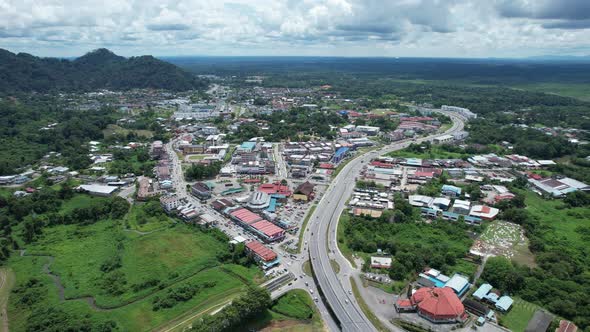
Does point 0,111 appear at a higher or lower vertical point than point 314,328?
higher

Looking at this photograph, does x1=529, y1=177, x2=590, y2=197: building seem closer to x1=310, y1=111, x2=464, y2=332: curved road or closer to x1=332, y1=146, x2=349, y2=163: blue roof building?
x1=310, y1=111, x2=464, y2=332: curved road

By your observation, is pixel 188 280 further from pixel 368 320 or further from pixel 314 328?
pixel 368 320

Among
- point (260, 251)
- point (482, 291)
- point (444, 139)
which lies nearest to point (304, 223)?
point (260, 251)

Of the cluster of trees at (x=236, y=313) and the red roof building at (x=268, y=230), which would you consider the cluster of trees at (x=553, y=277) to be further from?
the cluster of trees at (x=236, y=313)

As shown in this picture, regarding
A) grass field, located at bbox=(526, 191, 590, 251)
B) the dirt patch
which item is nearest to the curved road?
the dirt patch

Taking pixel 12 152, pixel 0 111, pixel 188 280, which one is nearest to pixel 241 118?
pixel 12 152

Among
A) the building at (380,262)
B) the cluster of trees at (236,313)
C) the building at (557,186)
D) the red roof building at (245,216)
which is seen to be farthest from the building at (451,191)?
the cluster of trees at (236,313)
